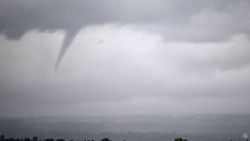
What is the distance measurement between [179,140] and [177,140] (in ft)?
2.05

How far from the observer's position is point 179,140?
9825 centimetres

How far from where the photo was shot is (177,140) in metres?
97.9

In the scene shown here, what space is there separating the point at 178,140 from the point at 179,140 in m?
0.38

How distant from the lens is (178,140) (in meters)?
98.0

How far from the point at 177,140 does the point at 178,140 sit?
0.26 meters
